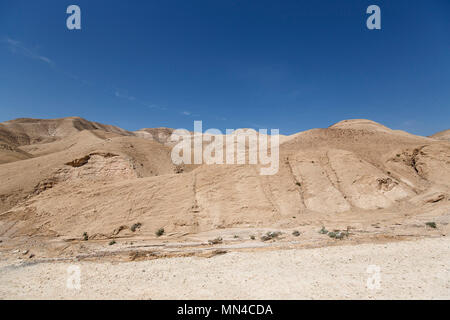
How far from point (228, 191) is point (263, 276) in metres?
10.5

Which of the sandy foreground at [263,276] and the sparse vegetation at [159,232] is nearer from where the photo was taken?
the sandy foreground at [263,276]

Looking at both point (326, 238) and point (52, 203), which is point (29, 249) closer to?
point (52, 203)

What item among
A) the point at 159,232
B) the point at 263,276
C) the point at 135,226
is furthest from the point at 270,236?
the point at 135,226

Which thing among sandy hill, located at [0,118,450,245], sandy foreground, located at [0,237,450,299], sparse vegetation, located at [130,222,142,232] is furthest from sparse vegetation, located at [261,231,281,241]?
sparse vegetation, located at [130,222,142,232]

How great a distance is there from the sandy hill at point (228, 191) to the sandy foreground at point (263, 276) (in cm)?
546

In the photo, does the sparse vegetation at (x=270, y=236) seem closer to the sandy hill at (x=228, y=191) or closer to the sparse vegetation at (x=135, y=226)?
→ the sandy hill at (x=228, y=191)

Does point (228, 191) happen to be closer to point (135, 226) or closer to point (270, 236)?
point (270, 236)

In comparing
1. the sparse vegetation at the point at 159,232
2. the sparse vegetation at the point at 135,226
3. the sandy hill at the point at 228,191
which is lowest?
the sparse vegetation at the point at 159,232

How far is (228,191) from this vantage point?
1742 centimetres

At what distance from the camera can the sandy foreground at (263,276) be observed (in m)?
5.93

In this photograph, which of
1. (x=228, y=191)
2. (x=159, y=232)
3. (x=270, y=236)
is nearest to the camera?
(x=270, y=236)

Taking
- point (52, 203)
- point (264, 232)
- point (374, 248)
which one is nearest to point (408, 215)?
point (374, 248)

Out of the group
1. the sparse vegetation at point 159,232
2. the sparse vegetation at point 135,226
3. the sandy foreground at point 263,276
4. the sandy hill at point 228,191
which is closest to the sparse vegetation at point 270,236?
the sandy hill at point 228,191

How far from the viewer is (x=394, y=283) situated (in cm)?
610
